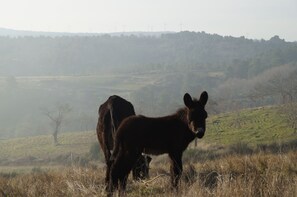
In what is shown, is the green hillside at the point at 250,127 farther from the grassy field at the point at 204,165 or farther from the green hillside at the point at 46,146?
the green hillside at the point at 46,146

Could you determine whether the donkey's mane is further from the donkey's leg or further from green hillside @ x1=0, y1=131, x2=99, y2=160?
green hillside @ x1=0, y1=131, x2=99, y2=160

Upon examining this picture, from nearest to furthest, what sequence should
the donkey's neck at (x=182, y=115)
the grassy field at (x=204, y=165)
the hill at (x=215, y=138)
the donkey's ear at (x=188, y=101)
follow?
the grassy field at (x=204, y=165), the donkey's ear at (x=188, y=101), the donkey's neck at (x=182, y=115), the hill at (x=215, y=138)

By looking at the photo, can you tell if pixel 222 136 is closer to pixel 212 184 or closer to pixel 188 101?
pixel 212 184

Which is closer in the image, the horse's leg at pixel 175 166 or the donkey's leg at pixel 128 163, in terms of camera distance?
the donkey's leg at pixel 128 163

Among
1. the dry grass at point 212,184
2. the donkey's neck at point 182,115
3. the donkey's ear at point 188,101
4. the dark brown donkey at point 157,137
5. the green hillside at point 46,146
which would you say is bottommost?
the green hillside at point 46,146

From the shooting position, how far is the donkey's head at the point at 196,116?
627cm

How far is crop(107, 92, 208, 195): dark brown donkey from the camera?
636 centimetres

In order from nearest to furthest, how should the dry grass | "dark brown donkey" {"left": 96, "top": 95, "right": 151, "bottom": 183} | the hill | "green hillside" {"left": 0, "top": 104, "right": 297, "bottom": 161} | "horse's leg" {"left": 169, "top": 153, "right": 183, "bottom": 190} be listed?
the dry grass
"horse's leg" {"left": 169, "top": 153, "right": 183, "bottom": 190}
"dark brown donkey" {"left": 96, "top": 95, "right": 151, "bottom": 183}
"green hillside" {"left": 0, "top": 104, "right": 297, "bottom": 161}
the hill

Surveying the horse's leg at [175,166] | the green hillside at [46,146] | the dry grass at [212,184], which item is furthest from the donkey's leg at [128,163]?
the green hillside at [46,146]

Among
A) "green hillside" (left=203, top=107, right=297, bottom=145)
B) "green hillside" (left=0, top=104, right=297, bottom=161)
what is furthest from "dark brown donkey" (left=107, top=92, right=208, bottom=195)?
"green hillside" (left=203, top=107, right=297, bottom=145)

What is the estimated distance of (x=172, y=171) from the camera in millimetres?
6664

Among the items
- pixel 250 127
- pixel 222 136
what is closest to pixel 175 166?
pixel 222 136

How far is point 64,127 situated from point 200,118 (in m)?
128

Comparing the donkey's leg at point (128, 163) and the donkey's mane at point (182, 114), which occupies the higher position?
the donkey's mane at point (182, 114)
